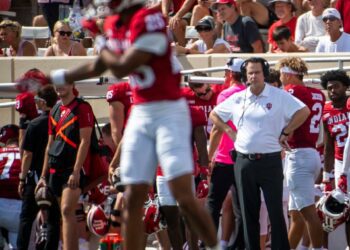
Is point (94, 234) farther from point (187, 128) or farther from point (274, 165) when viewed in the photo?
point (187, 128)

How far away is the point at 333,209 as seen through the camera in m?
11.7

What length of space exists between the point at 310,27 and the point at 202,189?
4047 mm

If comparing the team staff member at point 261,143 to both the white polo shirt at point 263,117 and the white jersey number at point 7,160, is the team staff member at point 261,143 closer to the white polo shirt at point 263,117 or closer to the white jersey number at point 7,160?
the white polo shirt at point 263,117

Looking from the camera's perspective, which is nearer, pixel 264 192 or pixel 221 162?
pixel 264 192

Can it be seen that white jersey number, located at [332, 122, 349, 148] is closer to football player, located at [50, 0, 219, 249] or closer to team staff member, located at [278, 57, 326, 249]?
team staff member, located at [278, 57, 326, 249]

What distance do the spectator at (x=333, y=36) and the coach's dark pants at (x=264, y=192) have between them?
386cm

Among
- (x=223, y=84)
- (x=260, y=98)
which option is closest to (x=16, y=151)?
(x=223, y=84)

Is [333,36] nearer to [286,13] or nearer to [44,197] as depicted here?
[286,13]

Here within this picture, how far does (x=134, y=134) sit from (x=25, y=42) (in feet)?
26.4

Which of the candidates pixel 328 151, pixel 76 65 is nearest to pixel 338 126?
pixel 328 151

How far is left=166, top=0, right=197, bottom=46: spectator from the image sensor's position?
16.6m

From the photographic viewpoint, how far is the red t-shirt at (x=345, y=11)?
15.3 metres

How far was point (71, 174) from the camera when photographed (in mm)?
11750

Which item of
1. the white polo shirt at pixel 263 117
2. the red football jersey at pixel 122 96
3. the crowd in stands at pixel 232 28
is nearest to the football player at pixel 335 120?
the white polo shirt at pixel 263 117
